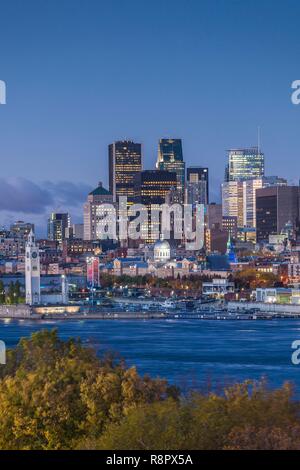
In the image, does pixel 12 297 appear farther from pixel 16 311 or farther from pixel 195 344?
pixel 195 344

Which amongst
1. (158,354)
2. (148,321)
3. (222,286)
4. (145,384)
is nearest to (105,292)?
(222,286)

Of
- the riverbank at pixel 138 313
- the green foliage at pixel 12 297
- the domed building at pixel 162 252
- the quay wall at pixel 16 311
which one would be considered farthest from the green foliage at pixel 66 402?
the domed building at pixel 162 252

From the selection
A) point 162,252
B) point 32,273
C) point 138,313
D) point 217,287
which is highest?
point 162,252

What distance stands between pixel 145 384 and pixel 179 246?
45380 millimetres

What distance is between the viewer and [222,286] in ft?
113

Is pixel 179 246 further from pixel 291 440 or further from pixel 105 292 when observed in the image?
pixel 291 440

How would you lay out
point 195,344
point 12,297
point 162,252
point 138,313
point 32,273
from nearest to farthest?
point 195,344 < point 138,313 < point 12,297 < point 32,273 < point 162,252

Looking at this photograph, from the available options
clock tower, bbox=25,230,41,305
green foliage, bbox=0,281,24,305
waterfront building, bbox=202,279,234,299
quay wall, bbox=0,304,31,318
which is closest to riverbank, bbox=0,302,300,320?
quay wall, bbox=0,304,31,318

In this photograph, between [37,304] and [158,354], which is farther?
[37,304]

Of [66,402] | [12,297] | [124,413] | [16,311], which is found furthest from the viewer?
[12,297]

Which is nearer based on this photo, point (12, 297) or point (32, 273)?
point (12, 297)

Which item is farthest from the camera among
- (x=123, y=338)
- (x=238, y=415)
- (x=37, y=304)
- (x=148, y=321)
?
(x=37, y=304)

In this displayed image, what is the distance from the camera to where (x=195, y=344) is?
18234 mm

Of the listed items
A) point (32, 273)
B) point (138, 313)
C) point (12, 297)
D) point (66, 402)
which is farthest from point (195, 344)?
point (66, 402)
